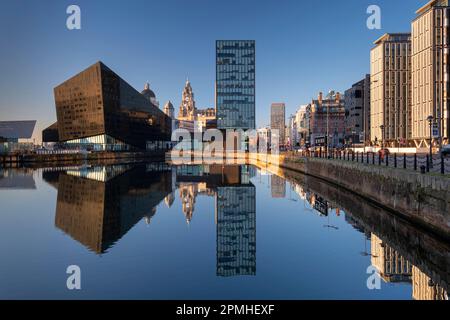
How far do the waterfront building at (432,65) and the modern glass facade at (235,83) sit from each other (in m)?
61.7

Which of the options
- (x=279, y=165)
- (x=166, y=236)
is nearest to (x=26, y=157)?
(x=279, y=165)

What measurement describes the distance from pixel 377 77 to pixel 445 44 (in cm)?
4566

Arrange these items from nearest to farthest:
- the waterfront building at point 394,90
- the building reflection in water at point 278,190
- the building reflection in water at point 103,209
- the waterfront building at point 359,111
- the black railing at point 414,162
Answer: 1. the building reflection in water at point 103,209
2. the black railing at point 414,162
3. the building reflection in water at point 278,190
4. the waterfront building at point 394,90
5. the waterfront building at point 359,111

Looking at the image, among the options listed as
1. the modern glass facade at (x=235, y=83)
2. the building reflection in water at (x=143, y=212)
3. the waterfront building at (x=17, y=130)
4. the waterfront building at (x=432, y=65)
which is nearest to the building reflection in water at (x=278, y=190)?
the building reflection in water at (x=143, y=212)

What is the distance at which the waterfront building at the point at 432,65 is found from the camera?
373ft

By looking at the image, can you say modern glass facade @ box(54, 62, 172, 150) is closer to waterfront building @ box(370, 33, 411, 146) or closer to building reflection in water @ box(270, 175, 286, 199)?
waterfront building @ box(370, 33, 411, 146)

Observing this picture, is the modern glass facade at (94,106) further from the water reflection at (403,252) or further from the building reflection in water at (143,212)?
the water reflection at (403,252)

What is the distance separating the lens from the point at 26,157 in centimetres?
10656

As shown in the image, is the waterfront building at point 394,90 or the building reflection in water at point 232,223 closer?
the building reflection in water at point 232,223

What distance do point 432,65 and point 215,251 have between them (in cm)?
11625

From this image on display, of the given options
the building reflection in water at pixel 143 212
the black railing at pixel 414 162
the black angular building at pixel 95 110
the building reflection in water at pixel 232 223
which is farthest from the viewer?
the black angular building at pixel 95 110

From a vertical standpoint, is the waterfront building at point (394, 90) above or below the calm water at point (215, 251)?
above

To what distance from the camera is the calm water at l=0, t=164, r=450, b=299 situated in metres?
13.6

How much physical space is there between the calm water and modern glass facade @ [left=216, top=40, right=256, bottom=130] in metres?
134
